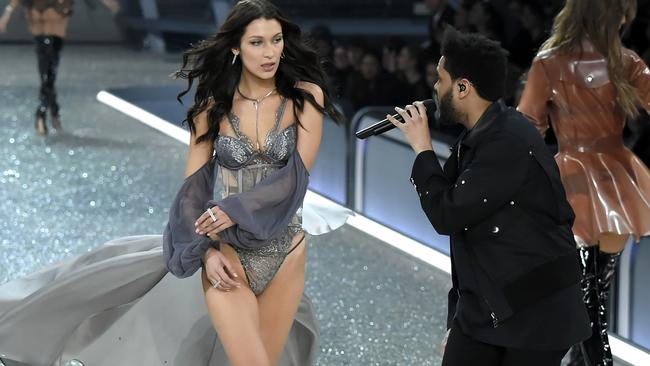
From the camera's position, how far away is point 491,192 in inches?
113

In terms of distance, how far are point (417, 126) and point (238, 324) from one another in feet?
Result: 2.67

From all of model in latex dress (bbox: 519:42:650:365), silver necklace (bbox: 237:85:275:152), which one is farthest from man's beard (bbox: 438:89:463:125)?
model in latex dress (bbox: 519:42:650:365)

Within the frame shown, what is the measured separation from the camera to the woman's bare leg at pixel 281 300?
11.7 feet

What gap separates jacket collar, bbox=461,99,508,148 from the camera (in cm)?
293

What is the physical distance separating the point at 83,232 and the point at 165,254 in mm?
3326

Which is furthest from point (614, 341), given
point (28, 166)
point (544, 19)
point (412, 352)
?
point (28, 166)

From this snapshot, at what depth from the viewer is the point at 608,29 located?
13.2 ft

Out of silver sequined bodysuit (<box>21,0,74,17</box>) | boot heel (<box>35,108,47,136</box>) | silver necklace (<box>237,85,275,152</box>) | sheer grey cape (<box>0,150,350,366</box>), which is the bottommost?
boot heel (<box>35,108,47,136</box>)

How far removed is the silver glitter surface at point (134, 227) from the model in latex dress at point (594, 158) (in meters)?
0.89

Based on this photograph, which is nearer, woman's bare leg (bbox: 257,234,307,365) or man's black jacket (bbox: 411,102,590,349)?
man's black jacket (bbox: 411,102,590,349)

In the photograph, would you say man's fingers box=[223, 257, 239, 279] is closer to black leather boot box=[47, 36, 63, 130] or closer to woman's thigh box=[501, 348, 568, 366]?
woman's thigh box=[501, 348, 568, 366]

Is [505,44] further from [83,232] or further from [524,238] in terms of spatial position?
[524,238]

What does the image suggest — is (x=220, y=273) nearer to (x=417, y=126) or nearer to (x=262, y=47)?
(x=262, y=47)

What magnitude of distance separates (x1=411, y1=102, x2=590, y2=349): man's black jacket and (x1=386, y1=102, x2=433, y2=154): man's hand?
4.6 inches
